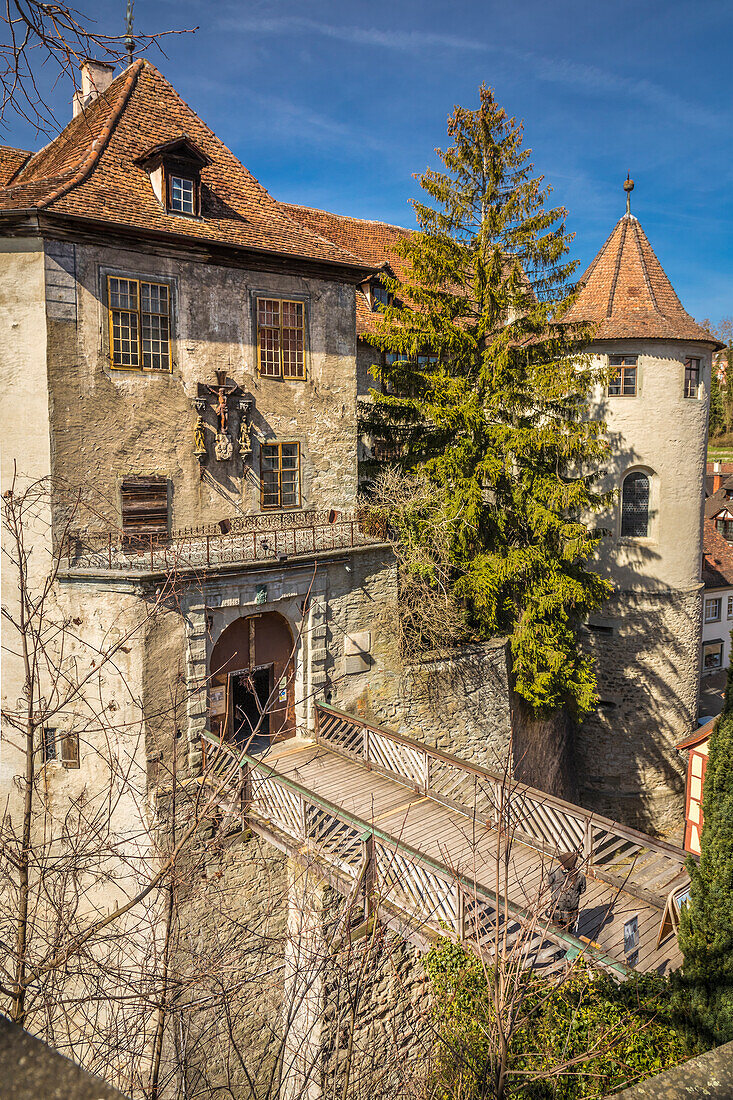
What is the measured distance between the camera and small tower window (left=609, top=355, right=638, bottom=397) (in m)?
21.7

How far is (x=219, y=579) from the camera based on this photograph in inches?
Answer: 514

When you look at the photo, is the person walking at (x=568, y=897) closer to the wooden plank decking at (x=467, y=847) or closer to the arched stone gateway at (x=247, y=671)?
the wooden plank decking at (x=467, y=847)

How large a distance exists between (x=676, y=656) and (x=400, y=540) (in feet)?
Result: 37.9

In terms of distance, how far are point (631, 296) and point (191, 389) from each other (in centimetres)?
1469

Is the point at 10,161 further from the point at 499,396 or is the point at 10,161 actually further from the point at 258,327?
the point at 499,396

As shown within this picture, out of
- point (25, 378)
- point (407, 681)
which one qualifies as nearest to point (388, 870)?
point (407, 681)

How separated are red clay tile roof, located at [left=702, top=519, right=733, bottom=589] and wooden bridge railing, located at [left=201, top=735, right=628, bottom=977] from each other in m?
25.0

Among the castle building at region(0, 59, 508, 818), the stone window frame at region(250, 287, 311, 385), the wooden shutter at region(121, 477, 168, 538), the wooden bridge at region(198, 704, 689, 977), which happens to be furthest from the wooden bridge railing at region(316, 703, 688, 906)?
the stone window frame at region(250, 287, 311, 385)

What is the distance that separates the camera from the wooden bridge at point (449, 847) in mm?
8531

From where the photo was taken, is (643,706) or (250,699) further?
(643,706)

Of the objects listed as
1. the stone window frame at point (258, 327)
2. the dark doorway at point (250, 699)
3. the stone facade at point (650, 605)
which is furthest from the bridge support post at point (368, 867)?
the stone facade at point (650, 605)

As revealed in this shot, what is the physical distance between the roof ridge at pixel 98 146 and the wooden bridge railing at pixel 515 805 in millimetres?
10657

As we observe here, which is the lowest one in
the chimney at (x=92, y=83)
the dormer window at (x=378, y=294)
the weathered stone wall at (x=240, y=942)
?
the weathered stone wall at (x=240, y=942)

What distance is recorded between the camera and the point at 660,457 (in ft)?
72.1
